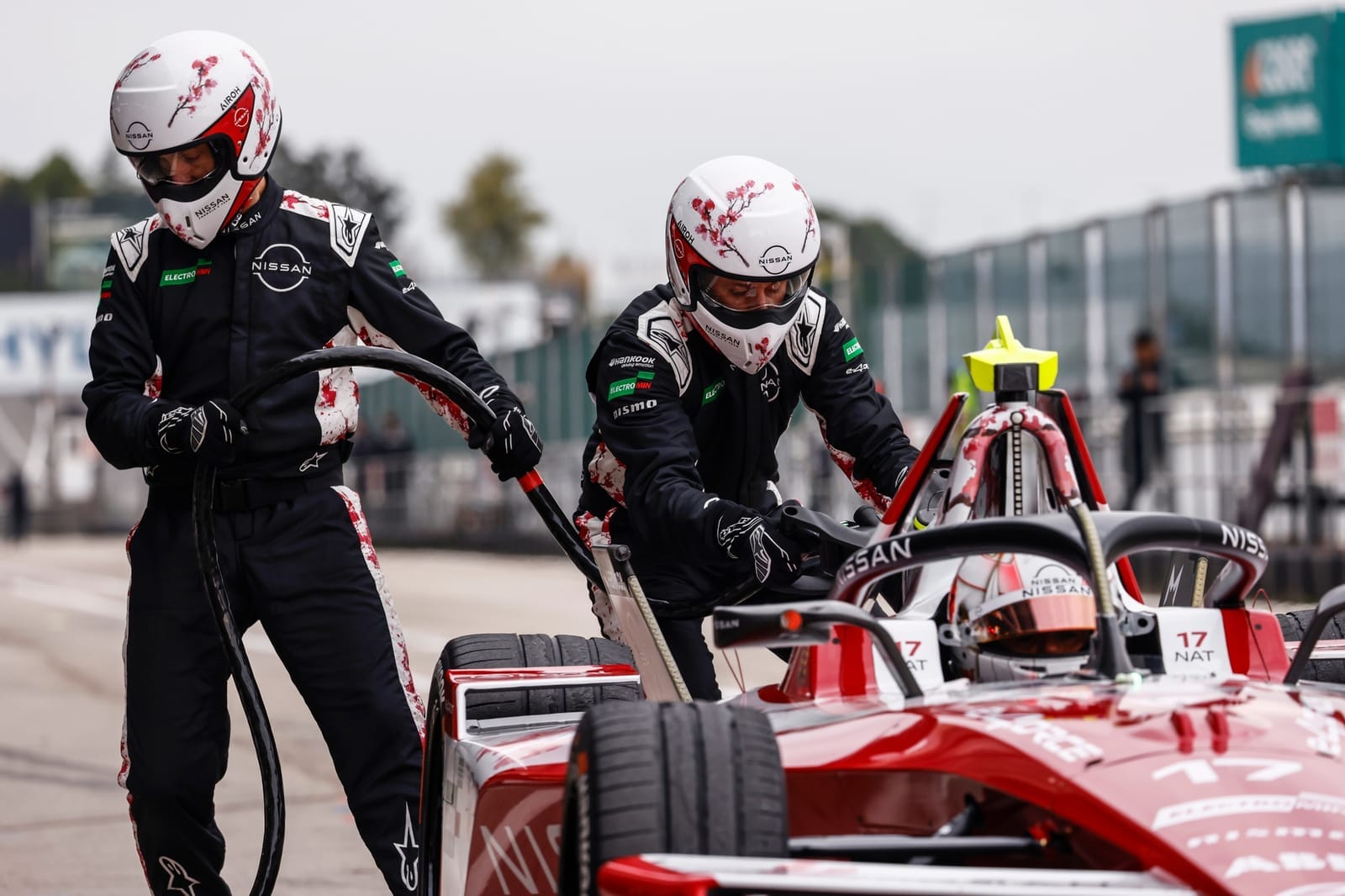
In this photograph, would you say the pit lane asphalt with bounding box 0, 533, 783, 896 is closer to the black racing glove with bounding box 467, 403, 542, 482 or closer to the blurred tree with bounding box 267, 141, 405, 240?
the black racing glove with bounding box 467, 403, 542, 482

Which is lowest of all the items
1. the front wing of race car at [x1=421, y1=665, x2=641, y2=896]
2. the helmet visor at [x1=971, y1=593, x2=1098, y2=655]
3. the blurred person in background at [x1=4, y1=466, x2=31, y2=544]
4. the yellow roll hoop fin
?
the blurred person in background at [x1=4, y1=466, x2=31, y2=544]

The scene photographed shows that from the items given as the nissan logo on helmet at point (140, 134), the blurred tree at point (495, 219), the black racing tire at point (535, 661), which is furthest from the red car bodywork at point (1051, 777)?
the blurred tree at point (495, 219)

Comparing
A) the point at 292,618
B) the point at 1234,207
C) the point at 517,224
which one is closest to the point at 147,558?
the point at 292,618

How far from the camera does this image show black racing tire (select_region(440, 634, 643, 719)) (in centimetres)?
497

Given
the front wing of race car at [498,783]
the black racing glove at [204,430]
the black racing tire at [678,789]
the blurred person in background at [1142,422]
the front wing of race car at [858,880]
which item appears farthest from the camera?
the blurred person in background at [1142,422]

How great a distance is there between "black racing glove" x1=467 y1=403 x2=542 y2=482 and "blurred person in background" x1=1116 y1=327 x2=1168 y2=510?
1238 cm

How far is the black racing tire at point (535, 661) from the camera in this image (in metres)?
4.97

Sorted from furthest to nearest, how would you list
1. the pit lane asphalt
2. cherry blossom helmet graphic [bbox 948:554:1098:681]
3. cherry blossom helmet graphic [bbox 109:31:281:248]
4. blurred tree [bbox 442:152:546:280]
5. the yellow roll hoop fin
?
blurred tree [bbox 442:152:546:280] < the pit lane asphalt < cherry blossom helmet graphic [bbox 109:31:281:248] < the yellow roll hoop fin < cherry blossom helmet graphic [bbox 948:554:1098:681]

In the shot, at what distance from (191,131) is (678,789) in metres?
2.60

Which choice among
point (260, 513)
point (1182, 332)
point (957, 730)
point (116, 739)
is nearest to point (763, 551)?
point (260, 513)

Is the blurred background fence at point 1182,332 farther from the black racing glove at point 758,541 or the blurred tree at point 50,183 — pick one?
the blurred tree at point 50,183

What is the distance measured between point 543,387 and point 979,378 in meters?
27.2

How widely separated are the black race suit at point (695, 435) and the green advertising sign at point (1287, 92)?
26447 mm

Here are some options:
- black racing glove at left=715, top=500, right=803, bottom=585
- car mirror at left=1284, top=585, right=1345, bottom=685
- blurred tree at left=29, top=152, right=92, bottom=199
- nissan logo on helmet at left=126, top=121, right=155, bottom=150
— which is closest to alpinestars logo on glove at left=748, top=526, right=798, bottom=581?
black racing glove at left=715, top=500, right=803, bottom=585
